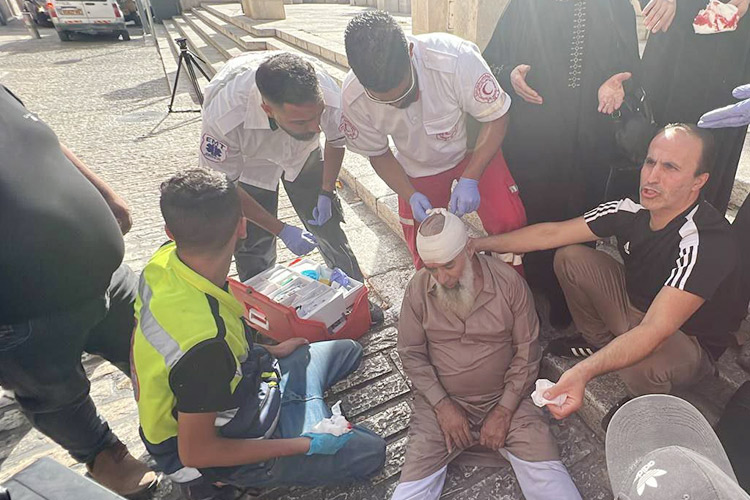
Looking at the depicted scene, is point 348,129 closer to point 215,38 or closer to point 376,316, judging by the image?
point 376,316

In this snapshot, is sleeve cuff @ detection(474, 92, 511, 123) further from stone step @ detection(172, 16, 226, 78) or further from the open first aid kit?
stone step @ detection(172, 16, 226, 78)

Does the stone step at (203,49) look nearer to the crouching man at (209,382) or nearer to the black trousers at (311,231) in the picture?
the black trousers at (311,231)

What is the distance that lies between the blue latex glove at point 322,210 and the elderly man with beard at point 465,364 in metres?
1.02

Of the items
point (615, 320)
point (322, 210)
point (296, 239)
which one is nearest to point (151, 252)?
point (296, 239)

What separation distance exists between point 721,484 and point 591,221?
4.96 feet

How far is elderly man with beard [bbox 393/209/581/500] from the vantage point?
1964mm

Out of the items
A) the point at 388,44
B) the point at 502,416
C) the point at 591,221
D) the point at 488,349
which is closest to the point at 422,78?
the point at 388,44

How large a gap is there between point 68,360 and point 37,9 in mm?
26172

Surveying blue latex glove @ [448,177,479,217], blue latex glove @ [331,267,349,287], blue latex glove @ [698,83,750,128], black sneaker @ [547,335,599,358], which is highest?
blue latex glove @ [698,83,750,128]

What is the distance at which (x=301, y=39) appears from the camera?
9164 mm

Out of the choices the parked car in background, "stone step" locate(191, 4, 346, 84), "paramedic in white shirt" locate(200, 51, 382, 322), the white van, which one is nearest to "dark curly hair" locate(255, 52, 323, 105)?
"paramedic in white shirt" locate(200, 51, 382, 322)

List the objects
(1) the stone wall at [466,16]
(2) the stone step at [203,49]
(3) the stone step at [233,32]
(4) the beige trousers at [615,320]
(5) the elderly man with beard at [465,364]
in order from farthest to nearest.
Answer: (3) the stone step at [233,32], (2) the stone step at [203,49], (1) the stone wall at [466,16], (5) the elderly man with beard at [465,364], (4) the beige trousers at [615,320]

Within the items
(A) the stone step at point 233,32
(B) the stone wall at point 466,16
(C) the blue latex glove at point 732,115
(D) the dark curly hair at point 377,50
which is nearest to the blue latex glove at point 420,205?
(D) the dark curly hair at point 377,50

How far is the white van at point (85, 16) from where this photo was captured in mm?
15539
